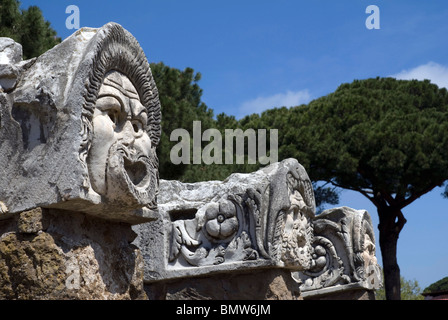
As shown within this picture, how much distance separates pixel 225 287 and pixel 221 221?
0.53m

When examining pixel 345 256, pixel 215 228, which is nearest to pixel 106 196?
pixel 215 228

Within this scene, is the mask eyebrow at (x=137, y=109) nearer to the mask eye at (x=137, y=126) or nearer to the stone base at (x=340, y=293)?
the mask eye at (x=137, y=126)

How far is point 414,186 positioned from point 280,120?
350 cm

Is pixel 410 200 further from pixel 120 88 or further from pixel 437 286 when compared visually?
pixel 120 88

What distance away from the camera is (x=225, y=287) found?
5215mm

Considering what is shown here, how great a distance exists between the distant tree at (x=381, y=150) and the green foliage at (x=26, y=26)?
7.93 meters

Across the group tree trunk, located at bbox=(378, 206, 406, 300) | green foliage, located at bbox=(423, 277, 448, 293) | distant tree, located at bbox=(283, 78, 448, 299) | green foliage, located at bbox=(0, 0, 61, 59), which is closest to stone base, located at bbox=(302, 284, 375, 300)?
green foliage, located at bbox=(0, 0, 61, 59)

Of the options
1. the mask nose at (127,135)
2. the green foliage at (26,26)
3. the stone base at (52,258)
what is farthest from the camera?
the green foliage at (26,26)

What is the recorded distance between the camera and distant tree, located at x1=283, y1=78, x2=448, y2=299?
47.8 feet

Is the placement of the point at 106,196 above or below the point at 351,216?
below

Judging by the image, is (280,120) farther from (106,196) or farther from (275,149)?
(106,196)

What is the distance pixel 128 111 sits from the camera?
3.35m

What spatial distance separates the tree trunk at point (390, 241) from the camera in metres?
14.9

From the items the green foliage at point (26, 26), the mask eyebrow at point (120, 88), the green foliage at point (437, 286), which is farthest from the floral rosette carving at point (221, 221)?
the green foliage at point (437, 286)
